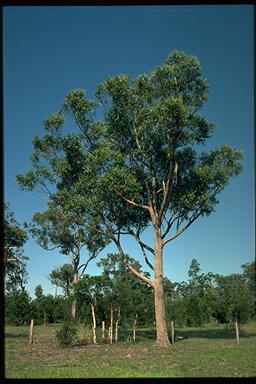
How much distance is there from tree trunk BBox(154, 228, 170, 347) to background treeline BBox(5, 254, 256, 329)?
3.73 m

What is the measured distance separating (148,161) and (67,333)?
32.9ft

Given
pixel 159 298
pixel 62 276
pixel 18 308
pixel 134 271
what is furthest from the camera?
pixel 62 276

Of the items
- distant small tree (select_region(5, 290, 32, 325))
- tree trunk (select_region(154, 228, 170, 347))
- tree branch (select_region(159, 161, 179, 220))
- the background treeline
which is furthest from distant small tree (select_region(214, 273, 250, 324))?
distant small tree (select_region(5, 290, 32, 325))

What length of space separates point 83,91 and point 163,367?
591 inches

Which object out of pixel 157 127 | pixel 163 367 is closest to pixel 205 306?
pixel 157 127

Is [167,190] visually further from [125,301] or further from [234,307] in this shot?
[234,307]

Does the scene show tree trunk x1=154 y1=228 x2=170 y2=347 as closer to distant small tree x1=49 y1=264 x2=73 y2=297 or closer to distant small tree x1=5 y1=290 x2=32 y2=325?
distant small tree x1=5 y1=290 x2=32 y2=325

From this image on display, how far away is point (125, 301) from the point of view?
84.9 ft

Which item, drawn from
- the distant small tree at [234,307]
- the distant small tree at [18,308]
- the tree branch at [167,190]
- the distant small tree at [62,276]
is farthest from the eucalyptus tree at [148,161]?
the distant small tree at [62,276]

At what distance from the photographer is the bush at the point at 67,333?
22.2m

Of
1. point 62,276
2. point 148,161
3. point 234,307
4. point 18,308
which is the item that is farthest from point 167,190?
point 62,276

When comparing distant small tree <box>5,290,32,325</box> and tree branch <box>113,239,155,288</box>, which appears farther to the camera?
distant small tree <box>5,290,32,325</box>

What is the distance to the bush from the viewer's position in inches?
875

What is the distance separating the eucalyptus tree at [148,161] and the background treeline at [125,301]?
A: 10.5 ft
